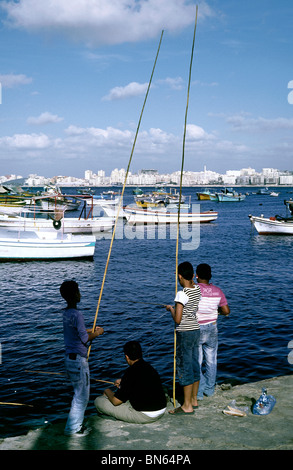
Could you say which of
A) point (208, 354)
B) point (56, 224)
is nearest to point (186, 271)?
point (208, 354)

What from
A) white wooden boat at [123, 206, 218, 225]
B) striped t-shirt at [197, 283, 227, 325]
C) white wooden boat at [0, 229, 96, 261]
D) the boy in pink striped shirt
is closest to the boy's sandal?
the boy in pink striped shirt

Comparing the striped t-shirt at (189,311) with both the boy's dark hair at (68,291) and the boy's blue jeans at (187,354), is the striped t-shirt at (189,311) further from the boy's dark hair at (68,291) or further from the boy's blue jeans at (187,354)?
the boy's dark hair at (68,291)

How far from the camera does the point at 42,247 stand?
977 inches

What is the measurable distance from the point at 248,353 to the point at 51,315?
769cm

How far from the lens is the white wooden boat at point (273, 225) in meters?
38.4

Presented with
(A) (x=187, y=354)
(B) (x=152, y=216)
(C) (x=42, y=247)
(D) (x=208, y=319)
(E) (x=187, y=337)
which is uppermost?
(D) (x=208, y=319)

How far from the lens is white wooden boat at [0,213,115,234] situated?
33.4m

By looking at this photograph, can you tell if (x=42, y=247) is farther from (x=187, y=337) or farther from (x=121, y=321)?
(x=187, y=337)

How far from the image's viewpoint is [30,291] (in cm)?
1841

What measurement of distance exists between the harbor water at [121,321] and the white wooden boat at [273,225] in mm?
9283

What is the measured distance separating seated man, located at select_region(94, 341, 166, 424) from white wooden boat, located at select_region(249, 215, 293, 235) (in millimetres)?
35098

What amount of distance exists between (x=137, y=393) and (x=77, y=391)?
0.84 m

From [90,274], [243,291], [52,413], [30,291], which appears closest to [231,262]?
[243,291]

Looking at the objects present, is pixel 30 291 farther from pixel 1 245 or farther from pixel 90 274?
pixel 1 245
